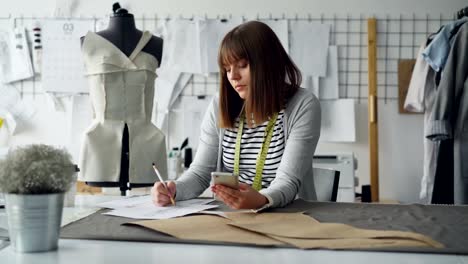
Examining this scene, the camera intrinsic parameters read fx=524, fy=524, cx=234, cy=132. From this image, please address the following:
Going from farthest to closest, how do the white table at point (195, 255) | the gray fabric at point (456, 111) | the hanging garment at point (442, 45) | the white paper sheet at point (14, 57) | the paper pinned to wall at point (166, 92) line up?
the white paper sheet at point (14, 57), the paper pinned to wall at point (166, 92), the hanging garment at point (442, 45), the gray fabric at point (456, 111), the white table at point (195, 255)

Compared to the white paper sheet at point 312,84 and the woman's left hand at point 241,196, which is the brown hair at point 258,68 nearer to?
the woman's left hand at point 241,196

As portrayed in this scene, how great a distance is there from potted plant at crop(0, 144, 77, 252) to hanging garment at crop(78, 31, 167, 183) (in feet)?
3.96

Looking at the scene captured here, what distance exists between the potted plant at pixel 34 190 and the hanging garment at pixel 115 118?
1.21 m

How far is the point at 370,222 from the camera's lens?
3.71ft

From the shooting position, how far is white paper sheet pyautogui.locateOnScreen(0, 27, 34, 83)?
135 inches

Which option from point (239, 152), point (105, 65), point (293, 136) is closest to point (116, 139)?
point (105, 65)

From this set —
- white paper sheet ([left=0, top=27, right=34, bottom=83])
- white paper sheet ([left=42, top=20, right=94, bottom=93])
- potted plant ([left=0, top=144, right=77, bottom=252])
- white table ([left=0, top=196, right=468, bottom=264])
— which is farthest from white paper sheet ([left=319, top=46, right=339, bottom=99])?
potted plant ([left=0, top=144, right=77, bottom=252])

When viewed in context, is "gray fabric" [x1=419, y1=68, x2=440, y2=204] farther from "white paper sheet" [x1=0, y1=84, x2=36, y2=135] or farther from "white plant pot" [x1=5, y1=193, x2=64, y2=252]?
"white paper sheet" [x1=0, y1=84, x2=36, y2=135]

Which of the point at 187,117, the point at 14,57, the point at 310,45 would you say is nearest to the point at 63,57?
the point at 14,57

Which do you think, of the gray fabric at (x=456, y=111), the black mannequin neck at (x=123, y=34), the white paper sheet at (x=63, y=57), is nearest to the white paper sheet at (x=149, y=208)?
the black mannequin neck at (x=123, y=34)

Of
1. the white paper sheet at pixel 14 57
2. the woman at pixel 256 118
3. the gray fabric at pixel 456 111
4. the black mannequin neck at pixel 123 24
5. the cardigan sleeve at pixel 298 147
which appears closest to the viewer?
the cardigan sleeve at pixel 298 147

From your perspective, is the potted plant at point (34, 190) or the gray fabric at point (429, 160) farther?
the gray fabric at point (429, 160)

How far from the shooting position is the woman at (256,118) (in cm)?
160

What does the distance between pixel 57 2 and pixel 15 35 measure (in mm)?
350
